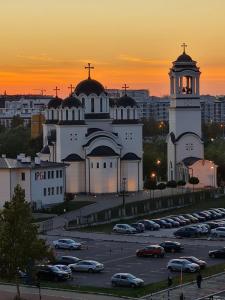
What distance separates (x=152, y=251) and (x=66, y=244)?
4.61 meters

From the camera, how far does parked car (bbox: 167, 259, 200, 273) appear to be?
36812 millimetres

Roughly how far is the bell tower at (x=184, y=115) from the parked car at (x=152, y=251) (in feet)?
99.8

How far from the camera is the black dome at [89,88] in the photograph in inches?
2694

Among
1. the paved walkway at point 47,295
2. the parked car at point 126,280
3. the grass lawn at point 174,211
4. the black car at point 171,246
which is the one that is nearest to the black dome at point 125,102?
the grass lawn at point 174,211

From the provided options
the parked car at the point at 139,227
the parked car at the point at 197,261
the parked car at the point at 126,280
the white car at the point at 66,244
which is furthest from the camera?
the parked car at the point at 139,227

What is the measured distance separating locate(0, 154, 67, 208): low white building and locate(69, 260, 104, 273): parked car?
20.1m

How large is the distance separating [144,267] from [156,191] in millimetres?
27993

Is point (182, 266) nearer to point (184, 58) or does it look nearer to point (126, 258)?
point (126, 258)

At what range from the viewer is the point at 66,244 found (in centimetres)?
4319

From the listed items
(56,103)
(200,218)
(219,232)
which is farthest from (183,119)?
(219,232)

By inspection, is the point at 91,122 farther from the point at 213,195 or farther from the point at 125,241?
the point at 125,241

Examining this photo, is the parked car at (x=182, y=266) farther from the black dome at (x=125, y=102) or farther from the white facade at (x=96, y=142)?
the black dome at (x=125, y=102)

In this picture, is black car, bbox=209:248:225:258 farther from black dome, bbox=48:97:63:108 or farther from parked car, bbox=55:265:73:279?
black dome, bbox=48:97:63:108

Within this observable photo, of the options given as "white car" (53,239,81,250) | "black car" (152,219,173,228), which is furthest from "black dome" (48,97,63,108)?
"white car" (53,239,81,250)
